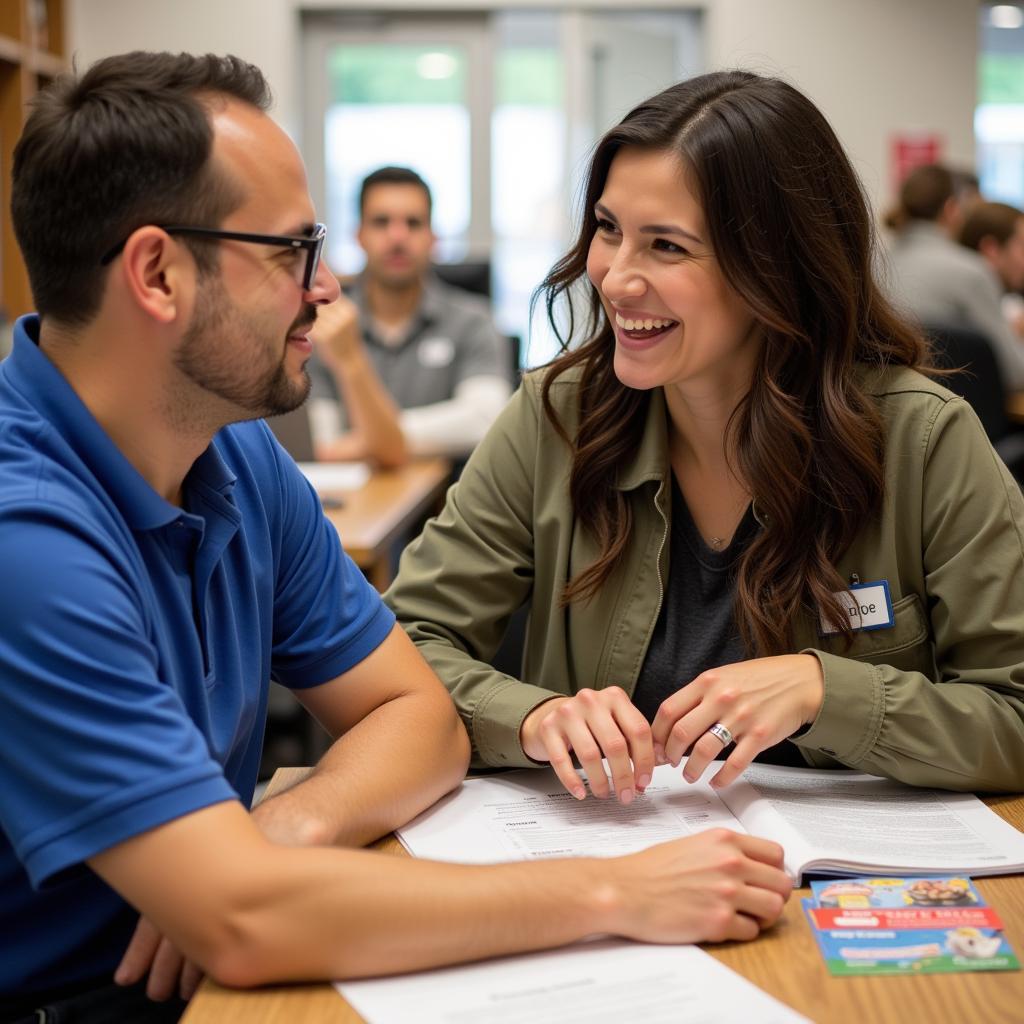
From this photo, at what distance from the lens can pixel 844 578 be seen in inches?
55.3

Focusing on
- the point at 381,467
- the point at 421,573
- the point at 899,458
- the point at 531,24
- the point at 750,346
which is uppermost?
the point at 531,24

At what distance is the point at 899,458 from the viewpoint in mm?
1386

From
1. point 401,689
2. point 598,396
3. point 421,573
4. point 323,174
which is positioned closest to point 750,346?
point 598,396

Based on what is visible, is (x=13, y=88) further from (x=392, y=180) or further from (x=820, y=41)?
(x=820, y=41)

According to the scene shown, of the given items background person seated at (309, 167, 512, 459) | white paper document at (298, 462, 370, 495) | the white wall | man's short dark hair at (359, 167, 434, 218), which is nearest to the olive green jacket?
white paper document at (298, 462, 370, 495)

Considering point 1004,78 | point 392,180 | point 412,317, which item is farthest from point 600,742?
point 1004,78

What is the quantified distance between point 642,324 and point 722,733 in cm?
49

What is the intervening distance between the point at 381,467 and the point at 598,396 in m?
1.96

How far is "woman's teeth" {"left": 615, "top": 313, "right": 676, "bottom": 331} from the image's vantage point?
1.43 metres

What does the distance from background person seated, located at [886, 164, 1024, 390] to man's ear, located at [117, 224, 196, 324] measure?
3.78 metres

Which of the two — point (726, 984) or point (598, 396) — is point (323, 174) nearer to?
point (598, 396)

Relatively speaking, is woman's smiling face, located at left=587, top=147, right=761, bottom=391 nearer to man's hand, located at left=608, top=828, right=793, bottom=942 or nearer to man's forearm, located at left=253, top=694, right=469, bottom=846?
man's forearm, located at left=253, top=694, right=469, bottom=846

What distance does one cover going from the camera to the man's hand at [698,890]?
953 mm

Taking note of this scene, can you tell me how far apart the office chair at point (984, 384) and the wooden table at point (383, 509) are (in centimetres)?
129
